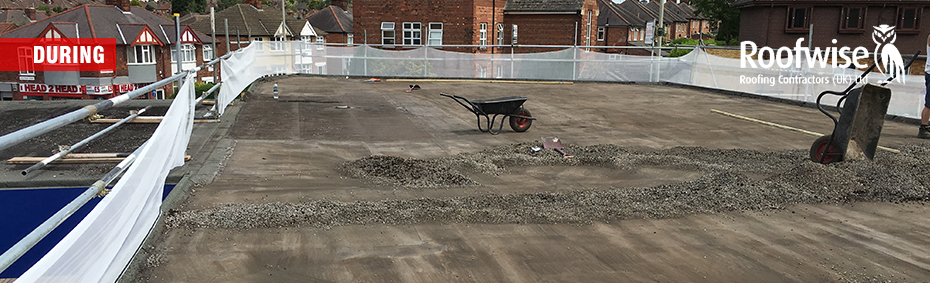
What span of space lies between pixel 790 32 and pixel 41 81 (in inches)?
2259

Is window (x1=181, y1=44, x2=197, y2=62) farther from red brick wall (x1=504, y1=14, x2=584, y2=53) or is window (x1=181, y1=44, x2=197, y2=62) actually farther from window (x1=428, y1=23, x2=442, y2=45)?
red brick wall (x1=504, y1=14, x2=584, y2=53)

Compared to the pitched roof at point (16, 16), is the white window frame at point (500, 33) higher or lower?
lower

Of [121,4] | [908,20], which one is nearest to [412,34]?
[908,20]

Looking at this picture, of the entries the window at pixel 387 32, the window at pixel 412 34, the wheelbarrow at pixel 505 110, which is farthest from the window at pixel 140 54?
the wheelbarrow at pixel 505 110

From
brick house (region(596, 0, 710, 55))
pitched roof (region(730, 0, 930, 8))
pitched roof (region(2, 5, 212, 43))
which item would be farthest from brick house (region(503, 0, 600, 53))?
pitched roof (region(2, 5, 212, 43))

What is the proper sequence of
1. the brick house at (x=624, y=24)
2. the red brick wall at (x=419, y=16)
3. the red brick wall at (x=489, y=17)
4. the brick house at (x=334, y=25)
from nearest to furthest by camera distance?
the red brick wall at (x=419, y=16), the red brick wall at (x=489, y=17), the brick house at (x=624, y=24), the brick house at (x=334, y=25)

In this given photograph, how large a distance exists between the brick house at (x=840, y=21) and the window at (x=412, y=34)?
2179 centimetres

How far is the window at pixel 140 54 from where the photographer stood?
56.6 meters

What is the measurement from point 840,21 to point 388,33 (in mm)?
28293

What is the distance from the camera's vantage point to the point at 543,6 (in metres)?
43.0

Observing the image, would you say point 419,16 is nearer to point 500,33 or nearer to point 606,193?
point 500,33

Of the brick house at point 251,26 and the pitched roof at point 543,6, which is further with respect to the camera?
Result: the brick house at point 251,26

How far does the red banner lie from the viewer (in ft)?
181

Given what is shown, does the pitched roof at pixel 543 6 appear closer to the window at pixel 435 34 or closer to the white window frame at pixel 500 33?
the white window frame at pixel 500 33
